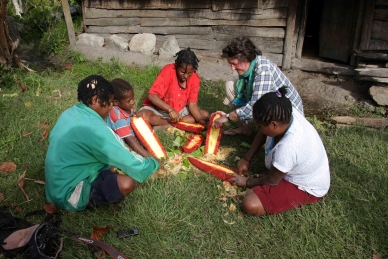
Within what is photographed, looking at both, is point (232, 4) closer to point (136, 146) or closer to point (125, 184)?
point (136, 146)

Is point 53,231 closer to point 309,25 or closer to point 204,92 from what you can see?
point 204,92

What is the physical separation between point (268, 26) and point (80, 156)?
16.8ft

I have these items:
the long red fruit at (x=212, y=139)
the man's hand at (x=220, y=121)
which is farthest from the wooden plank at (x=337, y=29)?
the man's hand at (x=220, y=121)

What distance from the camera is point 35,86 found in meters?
5.41

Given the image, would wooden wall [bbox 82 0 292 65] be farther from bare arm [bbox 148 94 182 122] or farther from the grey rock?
bare arm [bbox 148 94 182 122]

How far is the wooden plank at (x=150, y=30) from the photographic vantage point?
7.14 m

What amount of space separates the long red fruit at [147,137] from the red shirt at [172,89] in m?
0.48

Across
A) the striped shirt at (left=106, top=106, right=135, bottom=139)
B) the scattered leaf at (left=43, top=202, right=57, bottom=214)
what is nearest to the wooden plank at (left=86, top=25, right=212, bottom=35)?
the striped shirt at (left=106, top=106, right=135, bottom=139)

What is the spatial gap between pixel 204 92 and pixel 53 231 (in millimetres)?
3652

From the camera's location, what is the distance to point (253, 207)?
2.71 meters

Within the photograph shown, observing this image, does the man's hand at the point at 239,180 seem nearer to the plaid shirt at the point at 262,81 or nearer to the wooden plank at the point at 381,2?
the plaid shirt at the point at 262,81

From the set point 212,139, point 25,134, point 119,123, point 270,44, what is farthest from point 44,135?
point 270,44

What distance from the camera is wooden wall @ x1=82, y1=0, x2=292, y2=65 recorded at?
6.46 meters

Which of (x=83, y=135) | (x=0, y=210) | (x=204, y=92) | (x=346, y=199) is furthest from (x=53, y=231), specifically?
(x=204, y=92)
